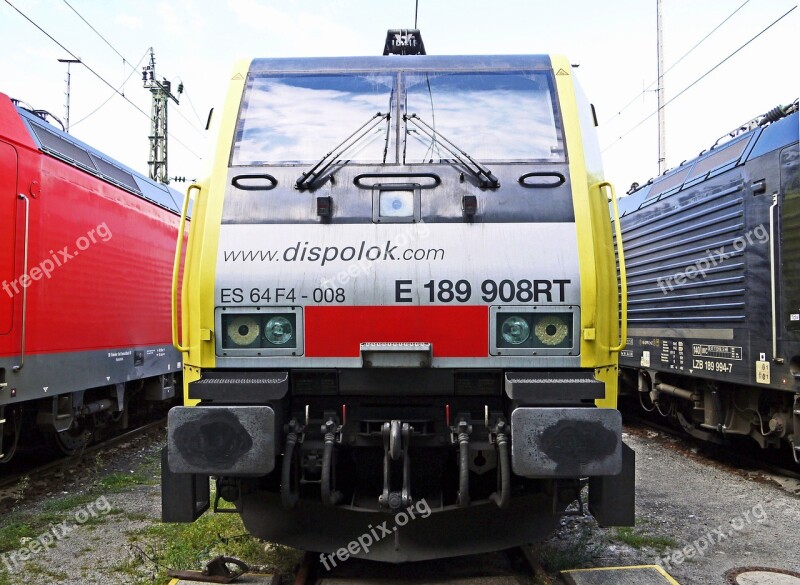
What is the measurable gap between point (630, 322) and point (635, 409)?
3.00 meters

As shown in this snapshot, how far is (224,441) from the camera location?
3.16 metres

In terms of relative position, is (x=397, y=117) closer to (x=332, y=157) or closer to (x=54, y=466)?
(x=332, y=157)

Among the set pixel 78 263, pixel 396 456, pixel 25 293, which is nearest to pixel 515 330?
pixel 396 456

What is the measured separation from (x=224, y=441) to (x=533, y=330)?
5.30 feet

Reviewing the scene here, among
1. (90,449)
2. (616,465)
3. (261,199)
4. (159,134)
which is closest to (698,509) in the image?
(616,465)

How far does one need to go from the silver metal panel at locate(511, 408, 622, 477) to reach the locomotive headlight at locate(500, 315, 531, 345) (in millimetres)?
465

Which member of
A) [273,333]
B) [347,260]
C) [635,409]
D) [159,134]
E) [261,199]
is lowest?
[635,409]

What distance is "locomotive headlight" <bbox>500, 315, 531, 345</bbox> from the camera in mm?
3453

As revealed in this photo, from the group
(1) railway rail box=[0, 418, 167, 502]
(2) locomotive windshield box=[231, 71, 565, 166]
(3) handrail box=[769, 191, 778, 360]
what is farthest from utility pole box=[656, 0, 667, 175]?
(2) locomotive windshield box=[231, 71, 565, 166]

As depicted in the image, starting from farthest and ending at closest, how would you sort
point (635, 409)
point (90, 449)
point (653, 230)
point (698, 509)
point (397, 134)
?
point (635, 409) → point (653, 230) → point (90, 449) → point (698, 509) → point (397, 134)

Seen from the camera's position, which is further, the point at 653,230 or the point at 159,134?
the point at 159,134

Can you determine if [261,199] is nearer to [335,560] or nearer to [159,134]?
[335,560]

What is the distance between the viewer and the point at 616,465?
3.11m

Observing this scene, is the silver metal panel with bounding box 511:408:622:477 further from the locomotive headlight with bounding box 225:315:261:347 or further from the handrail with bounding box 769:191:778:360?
the handrail with bounding box 769:191:778:360
